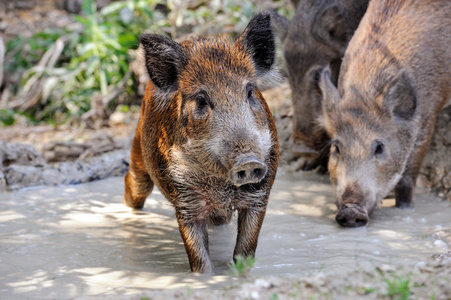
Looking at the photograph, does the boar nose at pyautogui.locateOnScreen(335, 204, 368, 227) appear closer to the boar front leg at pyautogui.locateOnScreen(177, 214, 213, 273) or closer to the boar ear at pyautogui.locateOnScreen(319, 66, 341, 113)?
the boar ear at pyautogui.locateOnScreen(319, 66, 341, 113)

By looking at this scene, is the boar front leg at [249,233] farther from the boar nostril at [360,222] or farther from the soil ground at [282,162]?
the boar nostril at [360,222]

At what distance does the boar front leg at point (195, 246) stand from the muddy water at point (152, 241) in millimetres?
78

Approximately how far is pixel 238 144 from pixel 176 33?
284 inches

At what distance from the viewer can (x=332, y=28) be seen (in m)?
7.09

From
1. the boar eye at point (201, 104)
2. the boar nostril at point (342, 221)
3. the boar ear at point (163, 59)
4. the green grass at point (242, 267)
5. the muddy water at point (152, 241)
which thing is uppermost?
the boar ear at point (163, 59)

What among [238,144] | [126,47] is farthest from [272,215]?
[126,47]

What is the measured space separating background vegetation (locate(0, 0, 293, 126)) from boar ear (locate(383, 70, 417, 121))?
427 centimetres

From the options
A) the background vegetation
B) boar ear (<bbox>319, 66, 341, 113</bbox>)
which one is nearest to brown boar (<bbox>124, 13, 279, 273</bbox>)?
boar ear (<bbox>319, 66, 341, 113</bbox>)

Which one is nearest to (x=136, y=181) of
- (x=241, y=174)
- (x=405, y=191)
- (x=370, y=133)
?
(x=241, y=174)

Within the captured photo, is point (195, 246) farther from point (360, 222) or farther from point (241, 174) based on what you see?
point (360, 222)

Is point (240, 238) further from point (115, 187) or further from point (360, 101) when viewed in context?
point (115, 187)

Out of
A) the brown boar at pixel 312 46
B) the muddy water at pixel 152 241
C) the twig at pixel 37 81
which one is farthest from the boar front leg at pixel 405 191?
the twig at pixel 37 81

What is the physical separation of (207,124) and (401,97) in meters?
2.73

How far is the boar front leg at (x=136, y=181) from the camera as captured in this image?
4773 millimetres
